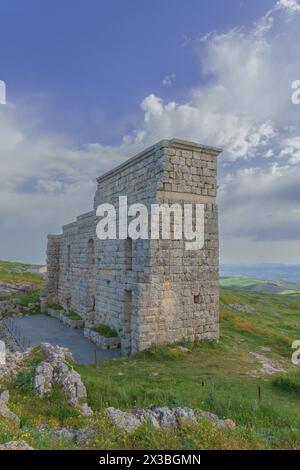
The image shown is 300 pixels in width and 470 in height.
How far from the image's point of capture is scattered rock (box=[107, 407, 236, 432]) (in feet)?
17.7

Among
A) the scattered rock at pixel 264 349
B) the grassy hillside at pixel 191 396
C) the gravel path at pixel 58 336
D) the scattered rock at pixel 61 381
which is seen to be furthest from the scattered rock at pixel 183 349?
the scattered rock at pixel 61 381

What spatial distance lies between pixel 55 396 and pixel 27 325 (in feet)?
44.9

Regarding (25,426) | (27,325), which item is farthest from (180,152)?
(27,325)

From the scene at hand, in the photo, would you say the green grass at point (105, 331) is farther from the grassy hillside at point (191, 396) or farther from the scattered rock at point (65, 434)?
the scattered rock at point (65, 434)

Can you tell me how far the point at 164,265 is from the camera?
476 inches

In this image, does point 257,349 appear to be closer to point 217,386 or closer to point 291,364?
point 291,364

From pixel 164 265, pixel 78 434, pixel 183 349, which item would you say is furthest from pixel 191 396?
pixel 164 265

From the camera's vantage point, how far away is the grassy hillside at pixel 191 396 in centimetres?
489

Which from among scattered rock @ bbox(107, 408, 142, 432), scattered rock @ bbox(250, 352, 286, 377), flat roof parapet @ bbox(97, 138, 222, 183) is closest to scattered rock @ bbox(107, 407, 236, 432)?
scattered rock @ bbox(107, 408, 142, 432)

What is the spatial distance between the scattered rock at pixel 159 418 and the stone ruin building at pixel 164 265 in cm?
575

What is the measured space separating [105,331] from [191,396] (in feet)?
25.4

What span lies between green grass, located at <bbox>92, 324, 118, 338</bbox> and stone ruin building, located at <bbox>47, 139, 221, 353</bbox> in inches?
8.2

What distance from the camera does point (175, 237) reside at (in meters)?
12.4

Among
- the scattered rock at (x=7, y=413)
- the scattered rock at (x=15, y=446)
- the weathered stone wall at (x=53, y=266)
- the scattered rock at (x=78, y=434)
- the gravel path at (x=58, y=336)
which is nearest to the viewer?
the scattered rock at (x=15, y=446)
